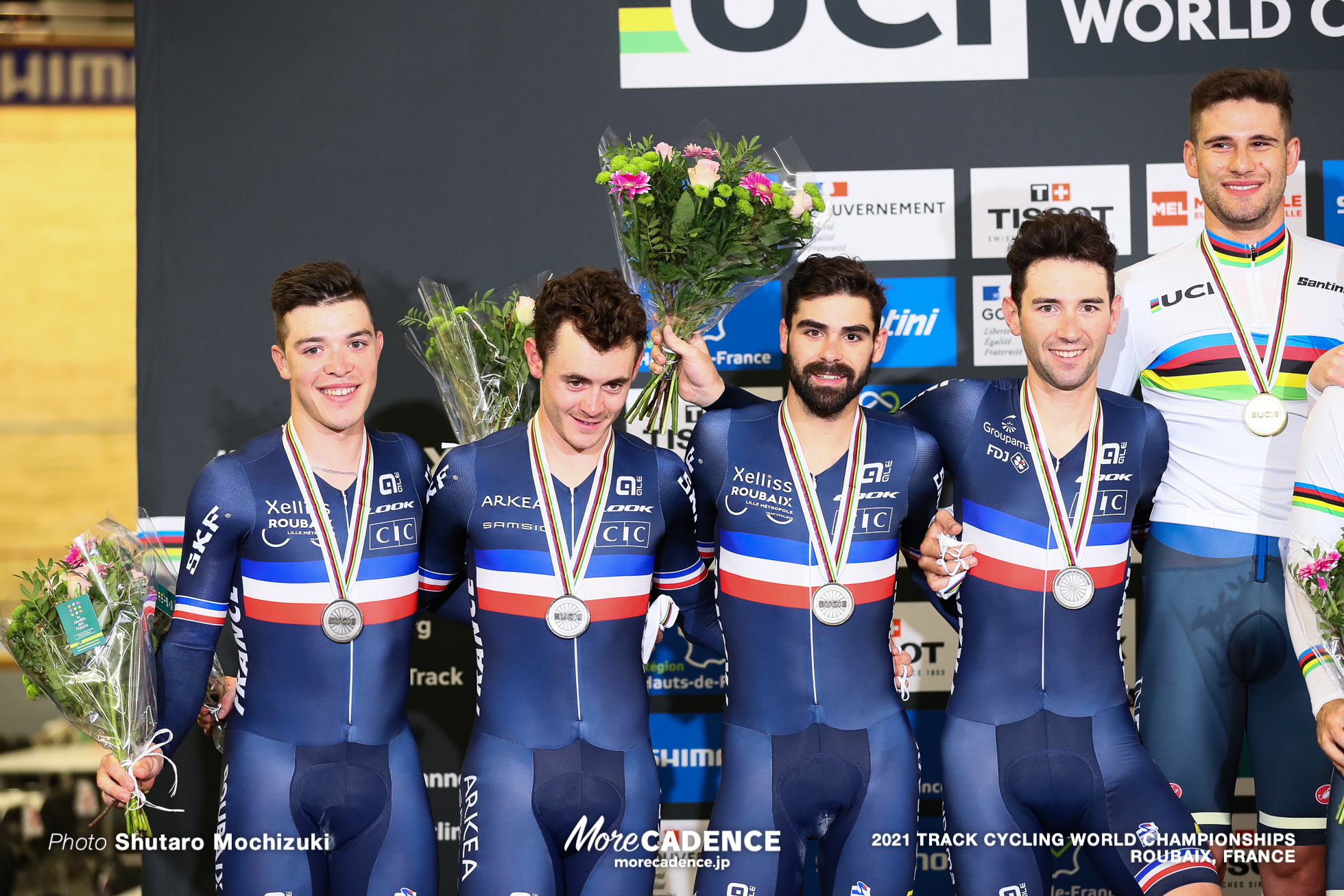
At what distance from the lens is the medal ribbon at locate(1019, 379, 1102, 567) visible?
2707mm

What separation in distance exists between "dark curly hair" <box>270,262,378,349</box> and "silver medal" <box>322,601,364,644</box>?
70 centimetres

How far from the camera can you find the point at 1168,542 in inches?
115

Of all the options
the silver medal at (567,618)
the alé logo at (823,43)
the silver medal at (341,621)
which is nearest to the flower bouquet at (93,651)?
the silver medal at (341,621)

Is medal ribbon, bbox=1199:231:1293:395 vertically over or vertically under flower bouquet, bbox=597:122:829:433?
under

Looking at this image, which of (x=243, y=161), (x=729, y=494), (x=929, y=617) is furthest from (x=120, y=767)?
(x=929, y=617)

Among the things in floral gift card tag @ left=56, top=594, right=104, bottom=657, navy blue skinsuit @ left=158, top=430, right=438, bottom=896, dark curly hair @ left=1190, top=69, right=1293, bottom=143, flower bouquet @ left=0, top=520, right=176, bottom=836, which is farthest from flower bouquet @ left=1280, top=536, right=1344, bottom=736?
floral gift card tag @ left=56, top=594, right=104, bottom=657

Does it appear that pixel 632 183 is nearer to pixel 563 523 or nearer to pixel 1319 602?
pixel 563 523

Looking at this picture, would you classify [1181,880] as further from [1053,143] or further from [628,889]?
[1053,143]

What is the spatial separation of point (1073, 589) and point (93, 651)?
8.03ft

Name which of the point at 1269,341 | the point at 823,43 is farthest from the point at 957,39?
the point at 1269,341

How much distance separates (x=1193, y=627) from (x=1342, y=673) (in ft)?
1.55

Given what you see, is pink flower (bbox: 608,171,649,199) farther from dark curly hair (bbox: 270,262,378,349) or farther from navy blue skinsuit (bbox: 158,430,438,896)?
navy blue skinsuit (bbox: 158,430,438,896)

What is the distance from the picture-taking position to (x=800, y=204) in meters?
2.79

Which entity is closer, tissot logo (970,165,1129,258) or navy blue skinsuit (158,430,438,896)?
navy blue skinsuit (158,430,438,896)
